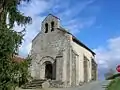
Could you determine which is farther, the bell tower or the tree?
the bell tower

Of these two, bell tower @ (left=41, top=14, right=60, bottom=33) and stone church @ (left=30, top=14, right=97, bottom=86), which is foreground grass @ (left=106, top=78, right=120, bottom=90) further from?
bell tower @ (left=41, top=14, right=60, bottom=33)

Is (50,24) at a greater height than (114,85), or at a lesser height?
greater

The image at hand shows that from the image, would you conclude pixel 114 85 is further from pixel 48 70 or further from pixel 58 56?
pixel 48 70

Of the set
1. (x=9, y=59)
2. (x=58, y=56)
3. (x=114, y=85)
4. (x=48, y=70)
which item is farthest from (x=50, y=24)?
(x=114, y=85)

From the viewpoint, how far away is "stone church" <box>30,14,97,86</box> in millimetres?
35156

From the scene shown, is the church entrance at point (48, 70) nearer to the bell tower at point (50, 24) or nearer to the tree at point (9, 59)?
the bell tower at point (50, 24)

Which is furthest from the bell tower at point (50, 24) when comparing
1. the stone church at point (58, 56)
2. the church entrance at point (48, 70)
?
the church entrance at point (48, 70)

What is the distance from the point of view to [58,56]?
36.5m

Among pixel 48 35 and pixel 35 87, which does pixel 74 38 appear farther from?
pixel 35 87

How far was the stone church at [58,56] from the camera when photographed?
3516 cm

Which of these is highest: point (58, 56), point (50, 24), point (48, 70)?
point (50, 24)

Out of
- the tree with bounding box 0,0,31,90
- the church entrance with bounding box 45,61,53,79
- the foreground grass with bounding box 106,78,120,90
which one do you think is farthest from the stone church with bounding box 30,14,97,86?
the foreground grass with bounding box 106,78,120,90

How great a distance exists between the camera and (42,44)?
38.7 m

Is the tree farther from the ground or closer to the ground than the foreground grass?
farther from the ground
